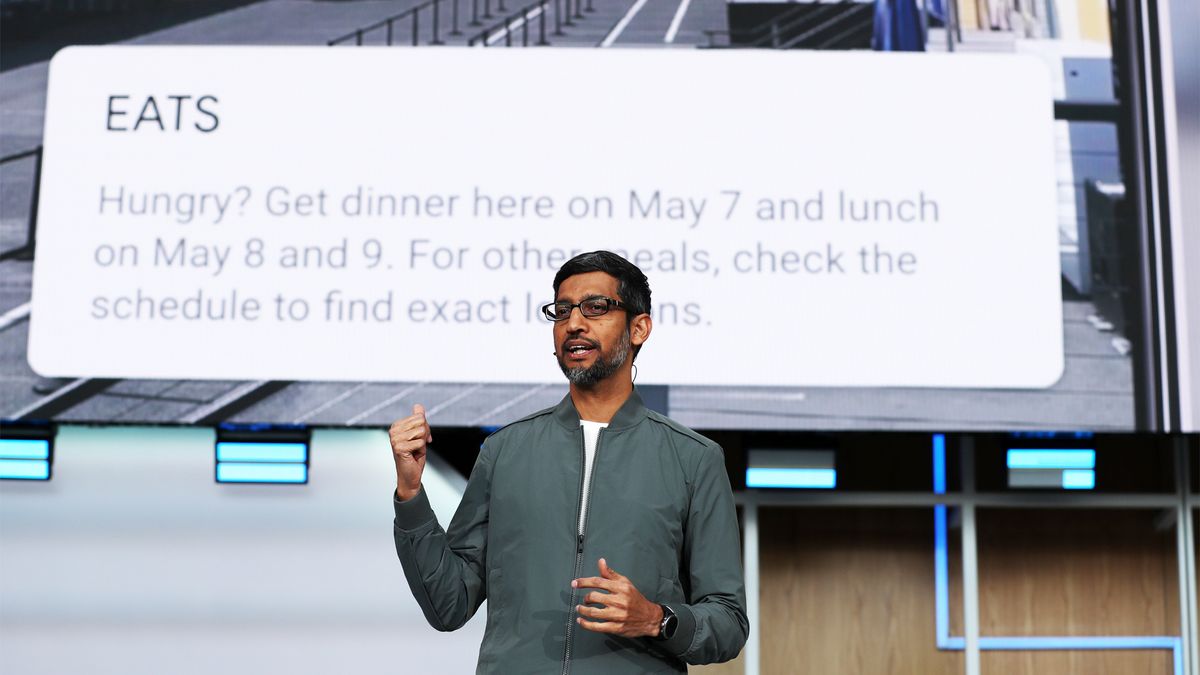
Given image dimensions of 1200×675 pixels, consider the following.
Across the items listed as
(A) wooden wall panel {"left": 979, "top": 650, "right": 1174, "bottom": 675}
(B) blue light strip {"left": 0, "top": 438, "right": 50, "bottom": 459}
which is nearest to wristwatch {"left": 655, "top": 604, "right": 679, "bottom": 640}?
(B) blue light strip {"left": 0, "top": 438, "right": 50, "bottom": 459}

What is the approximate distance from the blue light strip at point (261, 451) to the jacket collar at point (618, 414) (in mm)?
2654

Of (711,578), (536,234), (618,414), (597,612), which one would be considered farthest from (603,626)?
(536,234)

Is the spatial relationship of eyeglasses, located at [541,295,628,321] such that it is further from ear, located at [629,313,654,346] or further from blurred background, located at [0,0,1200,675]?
blurred background, located at [0,0,1200,675]

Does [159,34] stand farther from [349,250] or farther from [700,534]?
[700,534]

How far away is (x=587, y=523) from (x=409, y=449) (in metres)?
0.25

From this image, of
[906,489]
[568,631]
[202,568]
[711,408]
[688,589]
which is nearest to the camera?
[568,631]

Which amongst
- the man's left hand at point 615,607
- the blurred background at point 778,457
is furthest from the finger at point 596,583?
the blurred background at point 778,457

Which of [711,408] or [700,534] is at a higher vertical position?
[711,408]

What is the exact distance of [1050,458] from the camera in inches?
173

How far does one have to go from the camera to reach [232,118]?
13.1ft

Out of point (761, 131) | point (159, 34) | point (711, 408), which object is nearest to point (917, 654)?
point (711, 408)

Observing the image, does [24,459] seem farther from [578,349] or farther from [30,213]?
[578,349]

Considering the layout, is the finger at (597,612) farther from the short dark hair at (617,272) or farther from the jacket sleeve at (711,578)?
the short dark hair at (617,272)

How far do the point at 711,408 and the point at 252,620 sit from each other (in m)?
1.74
